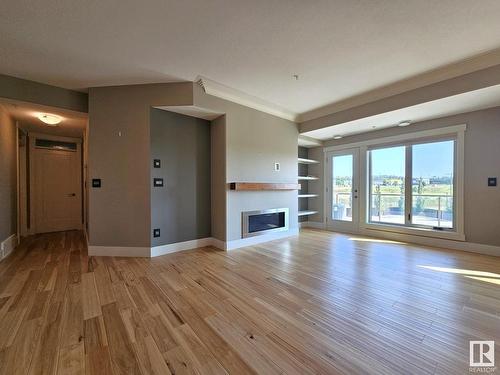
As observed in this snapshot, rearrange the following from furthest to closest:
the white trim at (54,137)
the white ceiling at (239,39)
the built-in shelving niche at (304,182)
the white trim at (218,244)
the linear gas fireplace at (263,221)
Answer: the built-in shelving niche at (304,182) < the white trim at (54,137) < the linear gas fireplace at (263,221) < the white trim at (218,244) < the white ceiling at (239,39)

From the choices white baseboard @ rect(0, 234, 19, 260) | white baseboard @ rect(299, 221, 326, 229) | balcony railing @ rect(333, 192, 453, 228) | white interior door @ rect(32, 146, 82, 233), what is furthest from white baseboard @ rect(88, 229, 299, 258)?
white interior door @ rect(32, 146, 82, 233)

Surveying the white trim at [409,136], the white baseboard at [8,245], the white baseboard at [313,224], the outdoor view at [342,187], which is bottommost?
the white baseboard at [313,224]

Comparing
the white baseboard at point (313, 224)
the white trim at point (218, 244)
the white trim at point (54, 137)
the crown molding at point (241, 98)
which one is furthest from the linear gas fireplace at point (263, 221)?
the white trim at point (54, 137)

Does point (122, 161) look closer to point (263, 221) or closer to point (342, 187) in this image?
point (263, 221)

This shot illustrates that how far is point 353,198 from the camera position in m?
5.18

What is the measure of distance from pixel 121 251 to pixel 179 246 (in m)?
0.85

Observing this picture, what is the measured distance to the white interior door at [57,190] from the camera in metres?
5.00

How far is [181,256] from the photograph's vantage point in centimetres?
337

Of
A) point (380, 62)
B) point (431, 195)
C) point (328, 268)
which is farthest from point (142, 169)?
point (431, 195)

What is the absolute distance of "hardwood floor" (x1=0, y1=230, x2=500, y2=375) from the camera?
132 centimetres

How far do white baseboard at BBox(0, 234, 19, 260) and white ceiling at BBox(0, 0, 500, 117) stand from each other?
2.50 metres

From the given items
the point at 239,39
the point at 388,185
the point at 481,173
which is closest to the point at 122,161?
the point at 239,39

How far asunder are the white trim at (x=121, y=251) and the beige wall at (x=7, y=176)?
4.65 feet

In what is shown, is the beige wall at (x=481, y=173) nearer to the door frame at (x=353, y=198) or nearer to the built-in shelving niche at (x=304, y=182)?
the door frame at (x=353, y=198)
